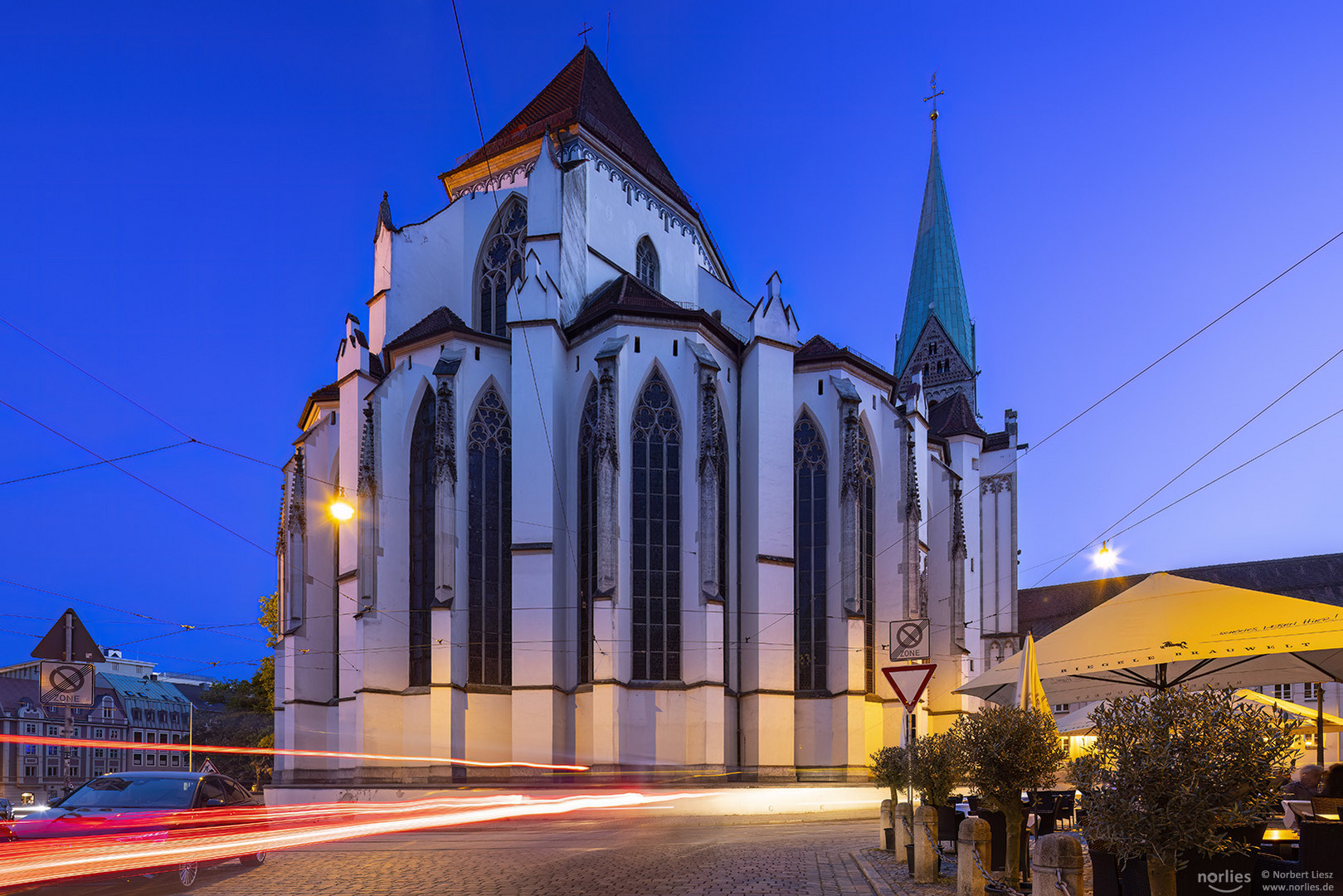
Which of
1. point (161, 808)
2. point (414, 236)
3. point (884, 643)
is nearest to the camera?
point (161, 808)

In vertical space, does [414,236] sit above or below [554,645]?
above

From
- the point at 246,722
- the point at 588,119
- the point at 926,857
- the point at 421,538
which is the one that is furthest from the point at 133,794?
the point at 246,722

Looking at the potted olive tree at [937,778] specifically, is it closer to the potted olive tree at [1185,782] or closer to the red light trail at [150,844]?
the potted olive tree at [1185,782]

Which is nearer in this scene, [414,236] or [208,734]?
[414,236]

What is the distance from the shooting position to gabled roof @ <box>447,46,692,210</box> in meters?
37.6

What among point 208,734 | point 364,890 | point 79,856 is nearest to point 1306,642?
point 364,890

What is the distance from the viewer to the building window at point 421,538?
3142 cm

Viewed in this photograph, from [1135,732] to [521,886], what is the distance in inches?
276

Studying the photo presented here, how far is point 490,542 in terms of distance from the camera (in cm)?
3142

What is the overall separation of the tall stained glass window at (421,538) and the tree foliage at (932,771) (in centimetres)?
2130

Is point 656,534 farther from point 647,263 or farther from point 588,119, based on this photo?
point 588,119

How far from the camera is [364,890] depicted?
10.3 m

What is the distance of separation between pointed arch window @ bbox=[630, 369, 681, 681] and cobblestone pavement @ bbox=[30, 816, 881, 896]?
1039 cm

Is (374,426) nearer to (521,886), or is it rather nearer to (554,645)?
(554,645)
